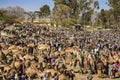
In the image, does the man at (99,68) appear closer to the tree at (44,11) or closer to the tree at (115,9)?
the tree at (115,9)

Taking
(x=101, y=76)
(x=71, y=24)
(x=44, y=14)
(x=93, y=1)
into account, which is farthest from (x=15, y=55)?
(x=44, y=14)

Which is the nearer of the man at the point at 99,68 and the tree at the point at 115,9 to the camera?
the man at the point at 99,68

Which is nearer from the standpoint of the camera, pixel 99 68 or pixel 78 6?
pixel 99 68

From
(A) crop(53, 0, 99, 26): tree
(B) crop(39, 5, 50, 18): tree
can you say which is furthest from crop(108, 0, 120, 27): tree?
(B) crop(39, 5, 50, 18): tree

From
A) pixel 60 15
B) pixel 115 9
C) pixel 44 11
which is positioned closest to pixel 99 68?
pixel 60 15

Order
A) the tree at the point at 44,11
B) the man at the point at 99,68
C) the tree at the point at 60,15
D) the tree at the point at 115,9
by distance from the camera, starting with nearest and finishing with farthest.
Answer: the man at the point at 99,68 → the tree at the point at 115,9 → the tree at the point at 60,15 → the tree at the point at 44,11

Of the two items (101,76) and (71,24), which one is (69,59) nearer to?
(101,76)

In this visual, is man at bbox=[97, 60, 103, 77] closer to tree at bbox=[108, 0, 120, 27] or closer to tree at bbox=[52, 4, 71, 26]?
tree at bbox=[52, 4, 71, 26]

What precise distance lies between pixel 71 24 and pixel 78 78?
2544 inches

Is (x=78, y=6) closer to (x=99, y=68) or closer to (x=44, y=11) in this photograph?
(x=44, y=11)

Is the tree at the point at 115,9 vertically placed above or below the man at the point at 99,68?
above

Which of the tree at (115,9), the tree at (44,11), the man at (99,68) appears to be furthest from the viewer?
the tree at (44,11)

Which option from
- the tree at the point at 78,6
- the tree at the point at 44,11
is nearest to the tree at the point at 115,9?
the tree at the point at 78,6

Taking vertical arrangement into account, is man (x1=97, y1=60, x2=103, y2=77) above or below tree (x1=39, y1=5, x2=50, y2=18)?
below
